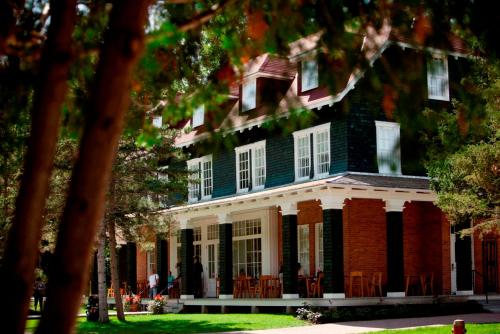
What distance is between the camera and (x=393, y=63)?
6742 mm

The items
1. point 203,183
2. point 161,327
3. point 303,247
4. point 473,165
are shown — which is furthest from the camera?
point 203,183

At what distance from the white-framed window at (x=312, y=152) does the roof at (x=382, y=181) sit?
4.57 feet

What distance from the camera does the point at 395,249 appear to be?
25.9m

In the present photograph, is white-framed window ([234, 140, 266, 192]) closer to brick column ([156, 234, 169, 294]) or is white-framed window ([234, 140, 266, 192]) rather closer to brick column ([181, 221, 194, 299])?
brick column ([181, 221, 194, 299])

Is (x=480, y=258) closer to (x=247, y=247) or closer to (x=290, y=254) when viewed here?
(x=290, y=254)

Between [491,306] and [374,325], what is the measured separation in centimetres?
686

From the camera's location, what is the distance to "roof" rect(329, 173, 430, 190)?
25.2 metres

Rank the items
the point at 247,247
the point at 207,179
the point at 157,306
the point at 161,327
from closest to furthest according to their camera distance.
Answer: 1. the point at 161,327
2. the point at 157,306
3. the point at 247,247
4. the point at 207,179

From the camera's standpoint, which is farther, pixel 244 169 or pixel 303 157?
pixel 244 169

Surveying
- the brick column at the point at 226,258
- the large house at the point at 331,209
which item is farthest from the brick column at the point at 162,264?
the brick column at the point at 226,258

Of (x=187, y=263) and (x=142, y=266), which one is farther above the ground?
(x=187, y=263)

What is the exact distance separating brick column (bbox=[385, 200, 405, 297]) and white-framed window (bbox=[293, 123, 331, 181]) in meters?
2.50

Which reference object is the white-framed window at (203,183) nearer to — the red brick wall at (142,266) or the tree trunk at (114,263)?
the tree trunk at (114,263)

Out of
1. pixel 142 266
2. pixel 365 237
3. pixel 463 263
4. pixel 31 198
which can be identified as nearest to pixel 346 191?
pixel 365 237
